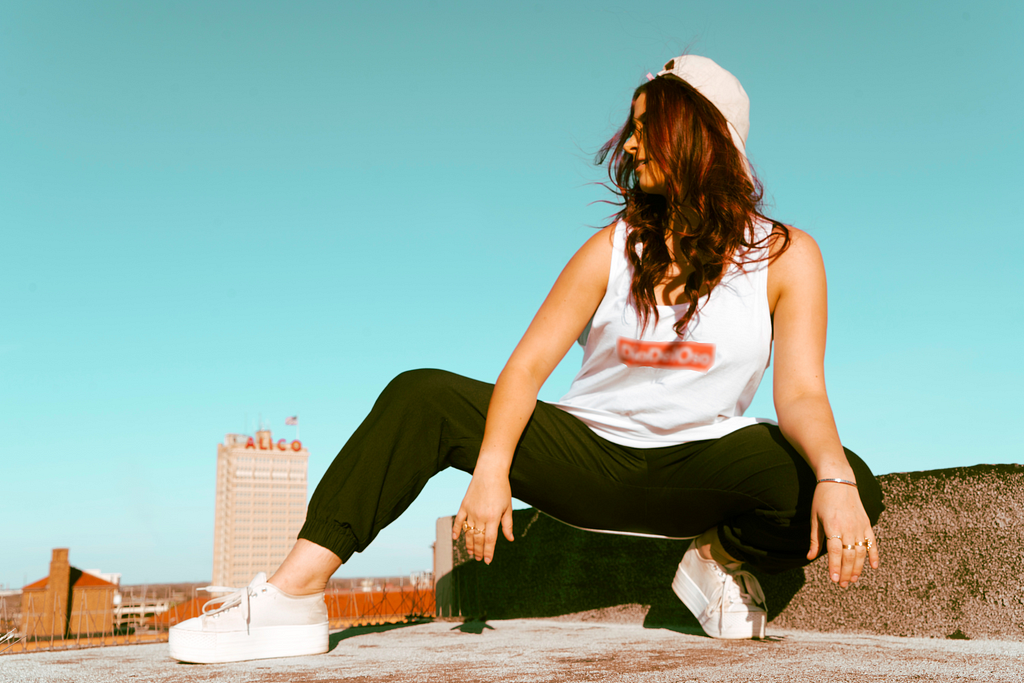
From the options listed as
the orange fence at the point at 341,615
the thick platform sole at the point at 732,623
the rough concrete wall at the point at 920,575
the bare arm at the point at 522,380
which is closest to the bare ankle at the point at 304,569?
the bare arm at the point at 522,380

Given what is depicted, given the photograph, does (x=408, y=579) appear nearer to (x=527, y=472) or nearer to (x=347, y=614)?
(x=347, y=614)

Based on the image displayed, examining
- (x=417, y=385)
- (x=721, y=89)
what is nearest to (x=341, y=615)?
(x=417, y=385)

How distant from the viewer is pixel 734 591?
1.81 meters

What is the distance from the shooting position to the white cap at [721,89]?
1810mm

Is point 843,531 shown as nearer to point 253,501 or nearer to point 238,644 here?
point 238,644

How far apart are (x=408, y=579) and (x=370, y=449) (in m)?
2.31

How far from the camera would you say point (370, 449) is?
164 cm

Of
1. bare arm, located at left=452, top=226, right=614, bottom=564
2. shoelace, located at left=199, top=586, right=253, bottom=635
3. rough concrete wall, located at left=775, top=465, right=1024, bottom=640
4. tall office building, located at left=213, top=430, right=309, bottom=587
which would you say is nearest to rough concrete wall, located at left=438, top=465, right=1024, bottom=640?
rough concrete wall, located at left=775, top=465, right=1024, bottom=640

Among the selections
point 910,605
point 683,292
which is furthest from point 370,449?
point 910,605

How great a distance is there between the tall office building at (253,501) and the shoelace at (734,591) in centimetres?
12963

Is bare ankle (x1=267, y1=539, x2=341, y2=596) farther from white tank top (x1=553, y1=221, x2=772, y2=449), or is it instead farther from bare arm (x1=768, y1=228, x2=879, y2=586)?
bare arm (x1=768, y1=228, x2=879, y2=586)

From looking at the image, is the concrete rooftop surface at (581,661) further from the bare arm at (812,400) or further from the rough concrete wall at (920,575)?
the bare arm at (812,400)

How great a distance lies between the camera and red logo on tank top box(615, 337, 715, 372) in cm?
171

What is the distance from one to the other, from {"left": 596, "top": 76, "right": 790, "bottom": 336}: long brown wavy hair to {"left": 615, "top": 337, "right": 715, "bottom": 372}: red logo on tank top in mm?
68
